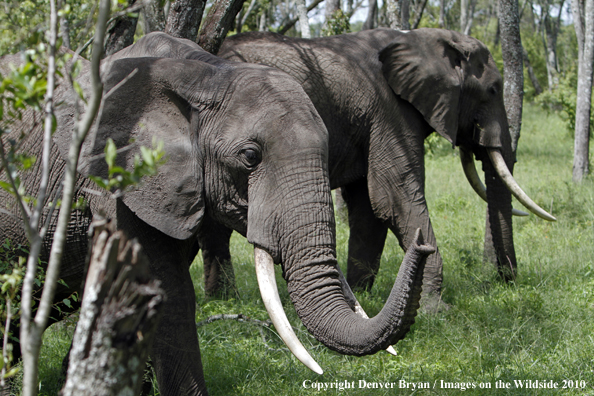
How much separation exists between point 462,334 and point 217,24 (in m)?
3.09

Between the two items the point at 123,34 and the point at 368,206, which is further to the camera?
the point at 368,206

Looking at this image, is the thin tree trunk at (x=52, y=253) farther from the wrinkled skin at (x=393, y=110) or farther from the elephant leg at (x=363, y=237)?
the elephant leg at (x=363, y=237)

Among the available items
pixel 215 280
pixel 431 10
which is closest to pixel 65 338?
pixel 215 280

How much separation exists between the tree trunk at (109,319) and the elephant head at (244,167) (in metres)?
1.28

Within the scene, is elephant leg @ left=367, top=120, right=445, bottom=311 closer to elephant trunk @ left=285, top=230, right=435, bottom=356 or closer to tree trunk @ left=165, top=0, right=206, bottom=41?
tree trunk @ left=165, top=0, right=206, bottom=41

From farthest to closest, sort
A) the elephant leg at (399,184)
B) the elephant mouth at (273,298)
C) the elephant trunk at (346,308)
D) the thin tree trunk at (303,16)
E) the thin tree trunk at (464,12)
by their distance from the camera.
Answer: the thin tree trunk at (464,12) < the thin tree trunk at (303,16) < the elephant leg at (399,184) < the elephant mouth at (273,298) < the elephant trunk at (346,308)

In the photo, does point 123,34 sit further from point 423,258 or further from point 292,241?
point 423,258

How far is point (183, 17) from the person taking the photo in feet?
16.8

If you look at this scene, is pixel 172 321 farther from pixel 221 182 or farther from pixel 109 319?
pixel 109 319

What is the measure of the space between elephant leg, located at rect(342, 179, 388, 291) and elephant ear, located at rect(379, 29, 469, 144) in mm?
988

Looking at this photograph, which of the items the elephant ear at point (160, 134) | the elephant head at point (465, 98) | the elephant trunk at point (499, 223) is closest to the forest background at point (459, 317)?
the elephant trunk at point (499, 223)

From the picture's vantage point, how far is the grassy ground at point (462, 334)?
414 cm

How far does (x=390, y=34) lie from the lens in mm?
6539

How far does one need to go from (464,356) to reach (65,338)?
2962mm
